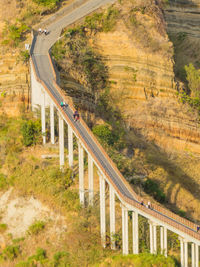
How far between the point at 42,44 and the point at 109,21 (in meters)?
8.33

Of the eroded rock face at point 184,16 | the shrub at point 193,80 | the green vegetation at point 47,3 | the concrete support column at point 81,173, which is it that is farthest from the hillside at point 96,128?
the eroded rock face at point 184,16

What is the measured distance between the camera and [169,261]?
31.8 meters

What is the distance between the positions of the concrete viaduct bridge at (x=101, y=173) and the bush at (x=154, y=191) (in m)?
4.32

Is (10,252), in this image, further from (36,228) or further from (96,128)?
(96,128)

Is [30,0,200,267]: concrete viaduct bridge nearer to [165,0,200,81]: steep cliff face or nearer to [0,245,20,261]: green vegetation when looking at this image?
[0,245,20,261]: green vegetation

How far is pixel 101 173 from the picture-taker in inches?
1425

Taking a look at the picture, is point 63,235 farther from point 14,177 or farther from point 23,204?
point 14,177

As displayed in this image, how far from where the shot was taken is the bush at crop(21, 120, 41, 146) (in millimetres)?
44875

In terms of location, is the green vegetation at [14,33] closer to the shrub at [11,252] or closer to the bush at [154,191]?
the bush at [154,191]

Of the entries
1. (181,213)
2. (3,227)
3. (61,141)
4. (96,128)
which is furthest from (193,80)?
(3,227)

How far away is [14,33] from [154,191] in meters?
21.3

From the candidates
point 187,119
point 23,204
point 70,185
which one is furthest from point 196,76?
point 23,204

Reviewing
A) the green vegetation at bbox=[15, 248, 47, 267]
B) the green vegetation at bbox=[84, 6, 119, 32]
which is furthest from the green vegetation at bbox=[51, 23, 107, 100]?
the green vegetation at bbox=[15, 248, 47, 267]

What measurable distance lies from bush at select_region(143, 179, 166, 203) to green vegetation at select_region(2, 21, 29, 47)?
19.2 m
